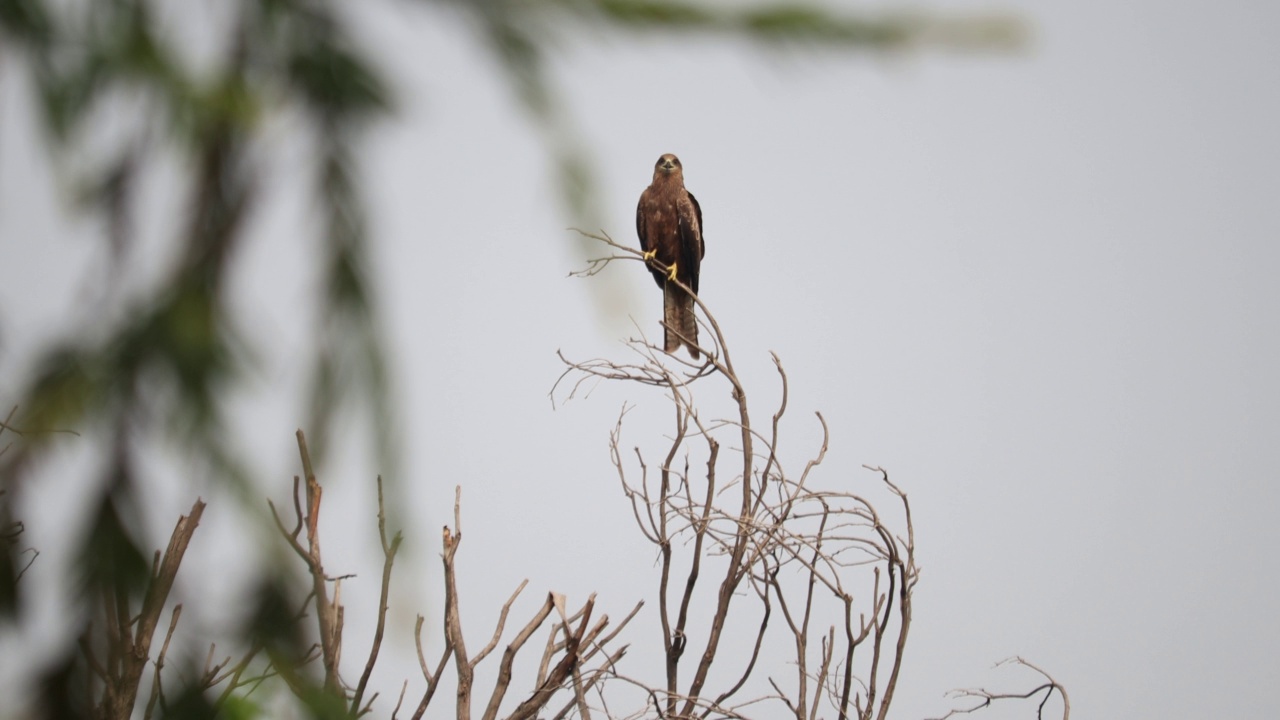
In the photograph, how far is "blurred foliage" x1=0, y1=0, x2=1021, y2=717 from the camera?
0.31m

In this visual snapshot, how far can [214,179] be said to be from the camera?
1.11 ft

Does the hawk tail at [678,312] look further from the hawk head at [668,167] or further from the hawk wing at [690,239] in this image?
the hawk head at [668,167]

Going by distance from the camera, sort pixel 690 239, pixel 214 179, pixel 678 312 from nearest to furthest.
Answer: pixel 214 179 < pixel 678 312 < pixel 690 239

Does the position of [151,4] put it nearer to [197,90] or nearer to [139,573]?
[197,90]

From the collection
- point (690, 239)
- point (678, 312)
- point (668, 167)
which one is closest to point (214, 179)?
point (678, 312)

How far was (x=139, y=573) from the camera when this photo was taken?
1.27ft

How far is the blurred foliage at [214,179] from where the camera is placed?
307mm

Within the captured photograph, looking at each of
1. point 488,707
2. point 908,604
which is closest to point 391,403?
point 488,707

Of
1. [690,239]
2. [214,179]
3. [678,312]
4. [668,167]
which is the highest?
[668,167]

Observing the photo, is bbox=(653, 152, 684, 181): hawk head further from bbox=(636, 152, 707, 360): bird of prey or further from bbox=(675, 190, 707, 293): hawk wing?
bbox=(675, 190, 707, 293): hawk wing

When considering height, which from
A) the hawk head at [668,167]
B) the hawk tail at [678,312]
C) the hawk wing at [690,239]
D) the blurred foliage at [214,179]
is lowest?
the blurred foliage at [214,179]

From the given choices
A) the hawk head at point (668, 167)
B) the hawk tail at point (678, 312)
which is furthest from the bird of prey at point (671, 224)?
the hawk tail at point (678, 312)

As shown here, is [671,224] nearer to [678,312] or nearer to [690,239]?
[690,239]

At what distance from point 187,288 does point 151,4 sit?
10cm
